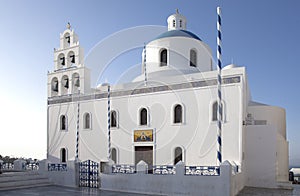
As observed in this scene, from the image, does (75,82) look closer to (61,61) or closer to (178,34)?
(61,61)

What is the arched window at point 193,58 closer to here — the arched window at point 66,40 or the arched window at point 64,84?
the arched window at point 66,40

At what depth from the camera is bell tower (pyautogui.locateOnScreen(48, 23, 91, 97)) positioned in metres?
17.0

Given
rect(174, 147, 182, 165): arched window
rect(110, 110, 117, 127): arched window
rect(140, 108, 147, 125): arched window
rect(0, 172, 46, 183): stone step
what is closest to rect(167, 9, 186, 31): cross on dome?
rect(140, 108, 147, 125): arched window

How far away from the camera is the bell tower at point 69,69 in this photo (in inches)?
669

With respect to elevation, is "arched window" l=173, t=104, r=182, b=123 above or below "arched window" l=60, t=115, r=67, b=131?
above

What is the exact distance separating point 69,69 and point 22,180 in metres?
7.46

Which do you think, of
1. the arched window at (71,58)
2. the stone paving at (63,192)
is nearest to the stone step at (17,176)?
the stone paving at (63,192)

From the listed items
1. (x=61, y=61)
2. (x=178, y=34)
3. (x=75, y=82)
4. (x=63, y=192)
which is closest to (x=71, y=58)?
(x=61, y=61)

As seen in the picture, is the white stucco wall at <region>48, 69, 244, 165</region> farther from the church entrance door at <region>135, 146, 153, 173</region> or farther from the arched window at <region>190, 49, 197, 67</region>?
the arched window at <region>190, 49, 197, 67</region>

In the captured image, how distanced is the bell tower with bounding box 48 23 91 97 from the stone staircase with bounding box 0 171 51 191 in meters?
5.96

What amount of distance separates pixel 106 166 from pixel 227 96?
6477 mm

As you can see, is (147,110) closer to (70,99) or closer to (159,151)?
(159,151)

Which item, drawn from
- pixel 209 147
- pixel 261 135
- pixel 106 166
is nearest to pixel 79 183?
pixel 106 166

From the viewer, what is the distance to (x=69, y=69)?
687 inches
